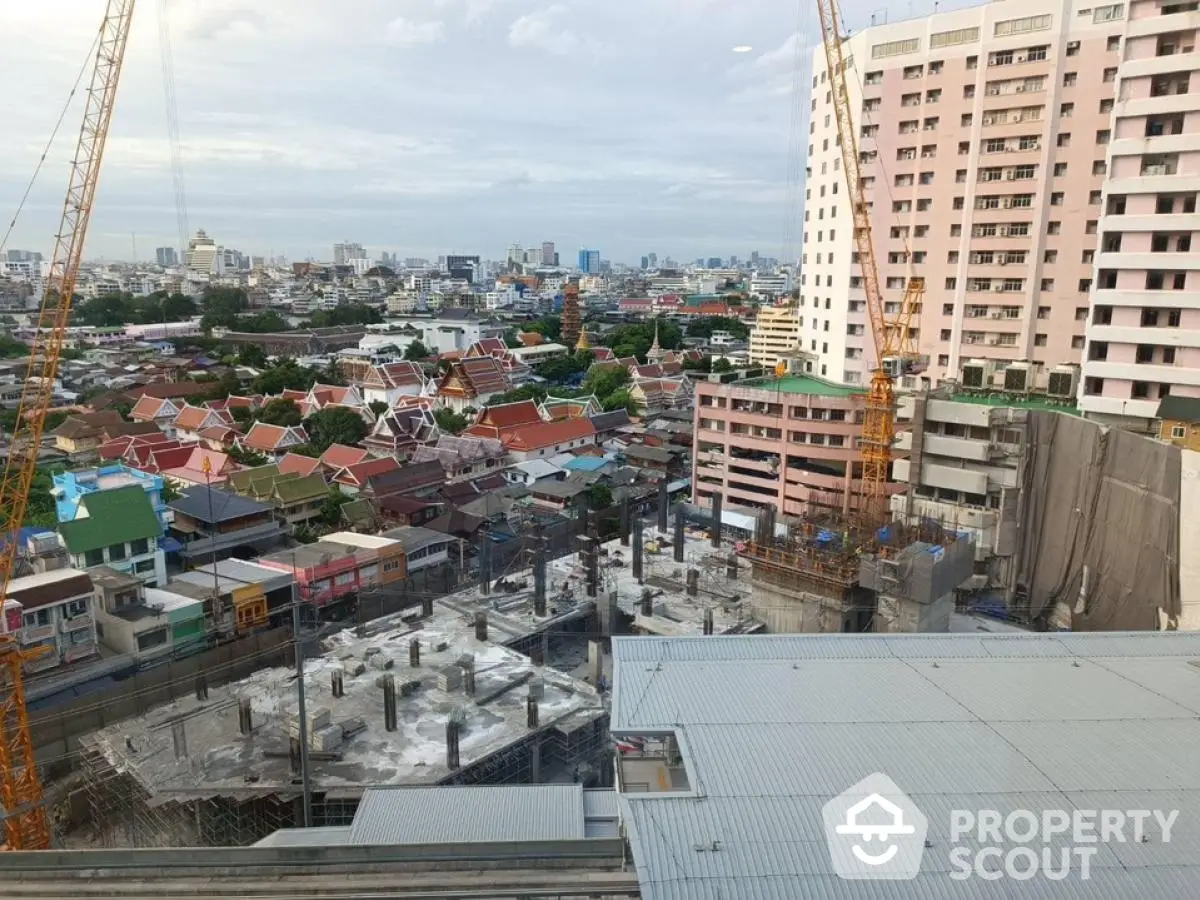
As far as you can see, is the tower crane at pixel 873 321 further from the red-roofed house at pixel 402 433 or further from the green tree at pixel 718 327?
the green tree at pixel 718 327

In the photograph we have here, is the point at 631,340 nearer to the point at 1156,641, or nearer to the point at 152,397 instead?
the point at 152,397

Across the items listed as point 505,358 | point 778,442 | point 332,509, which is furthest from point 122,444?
point 505,358

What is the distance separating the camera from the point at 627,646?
31.0 ft

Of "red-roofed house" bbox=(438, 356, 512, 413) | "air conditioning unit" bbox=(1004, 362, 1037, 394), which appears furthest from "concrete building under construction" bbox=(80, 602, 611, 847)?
"red-roofed house" bbox=(438, 356, 512, 413)

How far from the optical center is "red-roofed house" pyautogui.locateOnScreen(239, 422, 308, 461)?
2980 cm

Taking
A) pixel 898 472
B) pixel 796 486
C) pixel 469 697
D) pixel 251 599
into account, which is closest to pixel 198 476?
pixel 251 599

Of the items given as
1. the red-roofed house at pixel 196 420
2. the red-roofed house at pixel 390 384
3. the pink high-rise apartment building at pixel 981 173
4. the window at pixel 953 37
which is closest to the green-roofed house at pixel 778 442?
the pink high-rise apartment building at pixel 981 173

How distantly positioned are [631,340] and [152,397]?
3104 cm

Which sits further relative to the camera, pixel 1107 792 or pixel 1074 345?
pixel 1074 345

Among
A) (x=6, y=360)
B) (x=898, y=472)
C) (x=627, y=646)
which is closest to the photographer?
(x=627, y=646)

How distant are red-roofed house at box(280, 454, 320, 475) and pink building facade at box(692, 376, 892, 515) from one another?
12.0 metres

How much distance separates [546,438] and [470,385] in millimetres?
9574

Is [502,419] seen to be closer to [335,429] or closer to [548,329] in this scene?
[335,429]

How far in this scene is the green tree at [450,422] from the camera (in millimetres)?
34094
